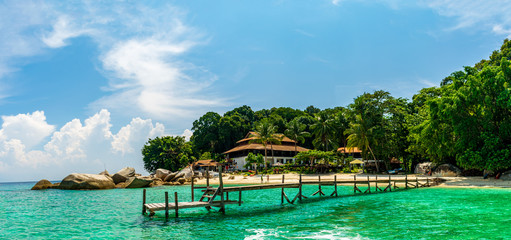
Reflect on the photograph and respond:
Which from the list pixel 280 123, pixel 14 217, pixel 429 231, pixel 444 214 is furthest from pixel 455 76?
pixel 280 123

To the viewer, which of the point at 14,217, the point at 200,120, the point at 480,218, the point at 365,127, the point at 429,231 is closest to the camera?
the point at 429,231

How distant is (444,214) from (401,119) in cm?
3640

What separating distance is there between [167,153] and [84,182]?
32562 mm

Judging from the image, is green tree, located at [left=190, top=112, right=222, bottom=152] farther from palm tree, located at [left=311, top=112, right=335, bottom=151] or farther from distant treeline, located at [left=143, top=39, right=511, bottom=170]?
palm tree, located at [left=311, top=112, right=335, bottom=151]

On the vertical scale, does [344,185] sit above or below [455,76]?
below

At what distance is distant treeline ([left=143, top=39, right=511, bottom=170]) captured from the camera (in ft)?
108

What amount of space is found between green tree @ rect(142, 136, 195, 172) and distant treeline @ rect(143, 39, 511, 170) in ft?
14.3

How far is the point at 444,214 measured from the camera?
1853 cm

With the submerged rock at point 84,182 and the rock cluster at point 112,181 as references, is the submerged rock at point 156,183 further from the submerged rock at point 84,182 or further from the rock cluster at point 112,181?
the submerged rock at point 84,182

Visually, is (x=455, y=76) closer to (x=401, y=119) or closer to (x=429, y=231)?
(x=401, y=119)

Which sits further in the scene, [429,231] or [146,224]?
[146,224]

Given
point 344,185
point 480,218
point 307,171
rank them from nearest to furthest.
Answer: point 480,218, point 344,185, point 307,171

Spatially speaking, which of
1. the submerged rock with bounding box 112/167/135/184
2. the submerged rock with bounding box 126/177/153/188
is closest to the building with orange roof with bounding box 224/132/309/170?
the submerged rock with bounding box 112/167/135/184

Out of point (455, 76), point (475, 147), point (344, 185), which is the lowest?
point (344, 185)
